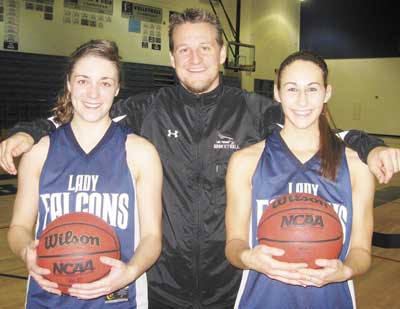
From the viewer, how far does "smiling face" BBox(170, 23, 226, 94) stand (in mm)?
1883

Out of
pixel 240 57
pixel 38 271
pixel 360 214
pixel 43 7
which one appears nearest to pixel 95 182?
pixel 38 271

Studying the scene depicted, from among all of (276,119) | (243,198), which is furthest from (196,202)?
(276,119)

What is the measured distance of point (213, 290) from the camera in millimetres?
1880

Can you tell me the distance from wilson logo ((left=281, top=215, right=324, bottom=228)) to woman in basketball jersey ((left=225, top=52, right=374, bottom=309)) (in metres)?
0.16

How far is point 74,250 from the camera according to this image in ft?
4.53

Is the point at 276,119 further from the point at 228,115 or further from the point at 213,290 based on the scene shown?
the point at 213,290

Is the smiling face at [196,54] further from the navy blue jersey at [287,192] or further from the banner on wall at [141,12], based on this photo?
the banner on wall at [141,12]

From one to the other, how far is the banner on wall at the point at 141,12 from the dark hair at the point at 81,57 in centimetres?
909

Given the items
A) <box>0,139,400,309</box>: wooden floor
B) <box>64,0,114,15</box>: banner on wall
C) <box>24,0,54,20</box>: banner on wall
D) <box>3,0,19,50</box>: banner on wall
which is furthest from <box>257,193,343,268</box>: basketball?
<box>64,0,114,15</box>: banner on wall

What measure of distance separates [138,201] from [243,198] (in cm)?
35

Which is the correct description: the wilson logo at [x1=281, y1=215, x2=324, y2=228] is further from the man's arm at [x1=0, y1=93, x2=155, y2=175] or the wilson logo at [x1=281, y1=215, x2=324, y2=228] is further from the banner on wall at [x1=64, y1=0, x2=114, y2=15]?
the banner on wall at [x1=64, y1=0, x2=114, y2=15]

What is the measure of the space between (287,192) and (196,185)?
16.5 inches

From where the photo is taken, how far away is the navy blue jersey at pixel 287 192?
60.7 inches

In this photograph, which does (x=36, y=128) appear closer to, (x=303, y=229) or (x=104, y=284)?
(x=104, y=284)
